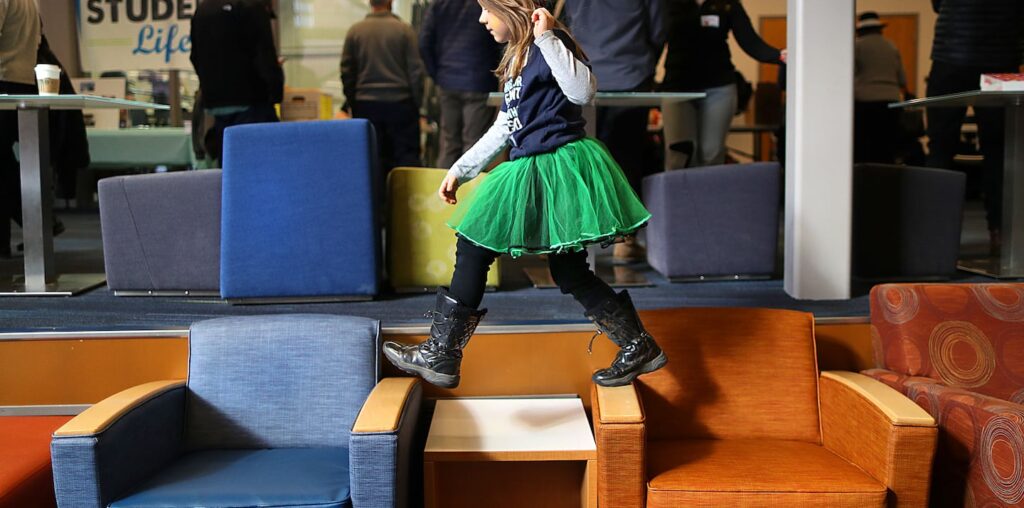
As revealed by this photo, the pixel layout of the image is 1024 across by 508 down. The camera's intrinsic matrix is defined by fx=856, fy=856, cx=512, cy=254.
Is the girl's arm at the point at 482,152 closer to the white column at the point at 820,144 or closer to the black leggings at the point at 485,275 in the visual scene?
the black leggings at the point at 485,275

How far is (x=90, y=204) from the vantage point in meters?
7.79

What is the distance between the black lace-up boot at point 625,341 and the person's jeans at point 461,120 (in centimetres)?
219

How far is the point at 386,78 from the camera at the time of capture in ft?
16.4

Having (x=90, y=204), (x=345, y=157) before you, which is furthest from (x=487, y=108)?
(x=90, y=204)

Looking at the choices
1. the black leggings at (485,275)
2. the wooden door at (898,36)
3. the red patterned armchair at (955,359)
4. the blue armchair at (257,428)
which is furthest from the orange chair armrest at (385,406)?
the wooden door at (898,36)

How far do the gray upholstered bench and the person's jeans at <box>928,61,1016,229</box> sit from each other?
3425 mm

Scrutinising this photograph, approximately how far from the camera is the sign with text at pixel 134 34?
741cm

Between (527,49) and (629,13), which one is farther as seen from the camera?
(629,13)

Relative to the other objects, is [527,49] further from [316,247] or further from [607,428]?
[316,247]

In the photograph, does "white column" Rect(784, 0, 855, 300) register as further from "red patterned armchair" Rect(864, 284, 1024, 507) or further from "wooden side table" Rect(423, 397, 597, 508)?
"wooden side table" Rect(423, 397, 597, 508)

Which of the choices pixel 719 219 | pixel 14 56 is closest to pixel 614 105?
pixel 719 219

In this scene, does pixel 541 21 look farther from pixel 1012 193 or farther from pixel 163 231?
pixel 1012 193

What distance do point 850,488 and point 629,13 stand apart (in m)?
2.34

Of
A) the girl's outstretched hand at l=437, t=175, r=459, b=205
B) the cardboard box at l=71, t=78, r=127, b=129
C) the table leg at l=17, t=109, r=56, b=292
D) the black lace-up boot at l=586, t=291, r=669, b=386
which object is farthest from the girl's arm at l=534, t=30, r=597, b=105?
the cardboard box at l=71, t=78, r=127, b=129
